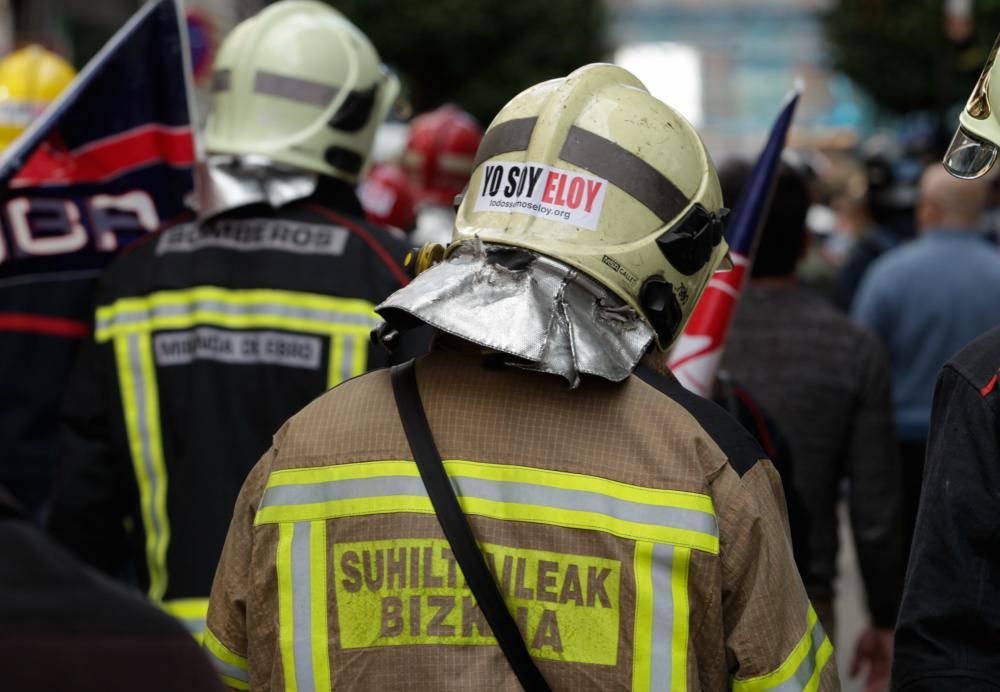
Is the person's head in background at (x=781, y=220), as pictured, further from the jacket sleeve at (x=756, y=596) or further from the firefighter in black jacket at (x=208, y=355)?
the jacket sleeve at (x=756, y=596)

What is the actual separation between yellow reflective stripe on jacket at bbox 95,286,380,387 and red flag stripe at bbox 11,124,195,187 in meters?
0.49

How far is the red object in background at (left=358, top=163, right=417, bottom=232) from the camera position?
724 cm

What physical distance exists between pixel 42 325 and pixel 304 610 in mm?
2211

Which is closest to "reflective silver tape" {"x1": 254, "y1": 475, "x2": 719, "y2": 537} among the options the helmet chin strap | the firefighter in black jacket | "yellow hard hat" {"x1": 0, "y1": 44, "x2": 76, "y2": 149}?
the firefighter in black jacket

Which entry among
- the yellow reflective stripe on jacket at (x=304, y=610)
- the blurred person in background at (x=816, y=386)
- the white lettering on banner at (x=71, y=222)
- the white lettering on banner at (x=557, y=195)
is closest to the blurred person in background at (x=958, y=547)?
the white lettering on banner at (x=557, y=195)

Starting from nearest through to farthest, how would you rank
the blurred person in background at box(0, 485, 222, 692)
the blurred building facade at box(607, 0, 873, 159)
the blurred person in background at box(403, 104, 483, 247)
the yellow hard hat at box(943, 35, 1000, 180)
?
1. the blurred person in background at box(0, 485, 222, 692)
2. the yellow hard hat at box(943, 35, 1000, 180)
3. the blurred person in background at box(403, 104, 483, 247)
4. the blurred building facade at box(607, 0, 873, 159)

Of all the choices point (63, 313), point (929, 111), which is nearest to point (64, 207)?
point (63, 313)

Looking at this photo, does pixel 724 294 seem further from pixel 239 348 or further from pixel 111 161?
pixel 111 161

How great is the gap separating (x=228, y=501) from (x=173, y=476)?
155mm

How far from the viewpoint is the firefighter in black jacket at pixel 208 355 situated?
3.77 meters

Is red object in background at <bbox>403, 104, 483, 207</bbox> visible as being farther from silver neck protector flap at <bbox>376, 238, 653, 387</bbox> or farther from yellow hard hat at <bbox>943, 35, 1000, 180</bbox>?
silver neck protector flap at <bbox>376, 238, 653, 387</bbox>

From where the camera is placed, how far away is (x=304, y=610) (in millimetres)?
2455

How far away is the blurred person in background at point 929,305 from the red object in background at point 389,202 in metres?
2.09

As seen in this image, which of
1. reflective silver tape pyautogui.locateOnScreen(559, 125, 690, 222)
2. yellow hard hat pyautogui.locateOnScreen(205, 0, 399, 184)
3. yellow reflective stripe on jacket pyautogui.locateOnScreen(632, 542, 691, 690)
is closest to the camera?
yellow reflective stripe on jacket pyautogui.locateOnScreen(632, 542, 691, 690)
